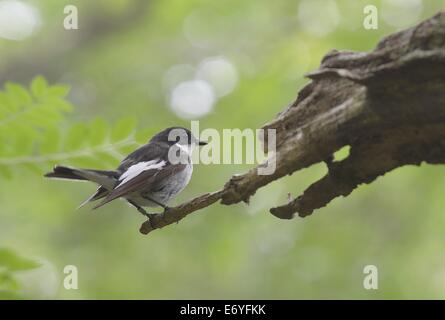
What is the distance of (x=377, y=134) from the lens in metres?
2.65

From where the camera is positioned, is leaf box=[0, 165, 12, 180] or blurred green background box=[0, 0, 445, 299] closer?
leaf box=[0, 165, 12, 180]

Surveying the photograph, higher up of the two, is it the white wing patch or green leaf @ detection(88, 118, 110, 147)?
the white wing patch

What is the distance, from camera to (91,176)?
3.46 meters

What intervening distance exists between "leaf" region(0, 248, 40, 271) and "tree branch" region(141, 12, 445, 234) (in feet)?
1.96

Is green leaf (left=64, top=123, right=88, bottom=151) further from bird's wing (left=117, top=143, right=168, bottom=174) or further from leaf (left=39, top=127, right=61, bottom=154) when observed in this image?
bird's wing (left=117, top=143, right=168, bottom=174)

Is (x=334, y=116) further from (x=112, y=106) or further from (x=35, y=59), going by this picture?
(x=35, y=59)

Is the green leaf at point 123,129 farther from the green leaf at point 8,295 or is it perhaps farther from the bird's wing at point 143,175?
the green leaf at point 8,295

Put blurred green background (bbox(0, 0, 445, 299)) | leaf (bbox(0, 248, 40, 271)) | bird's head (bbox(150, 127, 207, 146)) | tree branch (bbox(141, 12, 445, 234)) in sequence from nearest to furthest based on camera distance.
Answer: tree branch (bbox(141, 12, 445, 234))
leaf (bbox(0, 248, 40, 271))
bird's head (bbox(150, 127, 207, 146))
blurred green background (bbox(0, 0, 445, 299))

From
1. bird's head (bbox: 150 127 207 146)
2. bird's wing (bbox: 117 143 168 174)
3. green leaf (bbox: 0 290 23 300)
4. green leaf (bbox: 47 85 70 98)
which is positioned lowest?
green leaf (bbox: 0 290 23 300)

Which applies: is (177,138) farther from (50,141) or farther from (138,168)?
(50,141)

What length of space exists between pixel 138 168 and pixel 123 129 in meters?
0.73

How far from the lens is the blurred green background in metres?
7.16

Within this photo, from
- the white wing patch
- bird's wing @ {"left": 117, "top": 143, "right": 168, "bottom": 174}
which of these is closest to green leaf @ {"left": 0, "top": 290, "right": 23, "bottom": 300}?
the white wing patch
